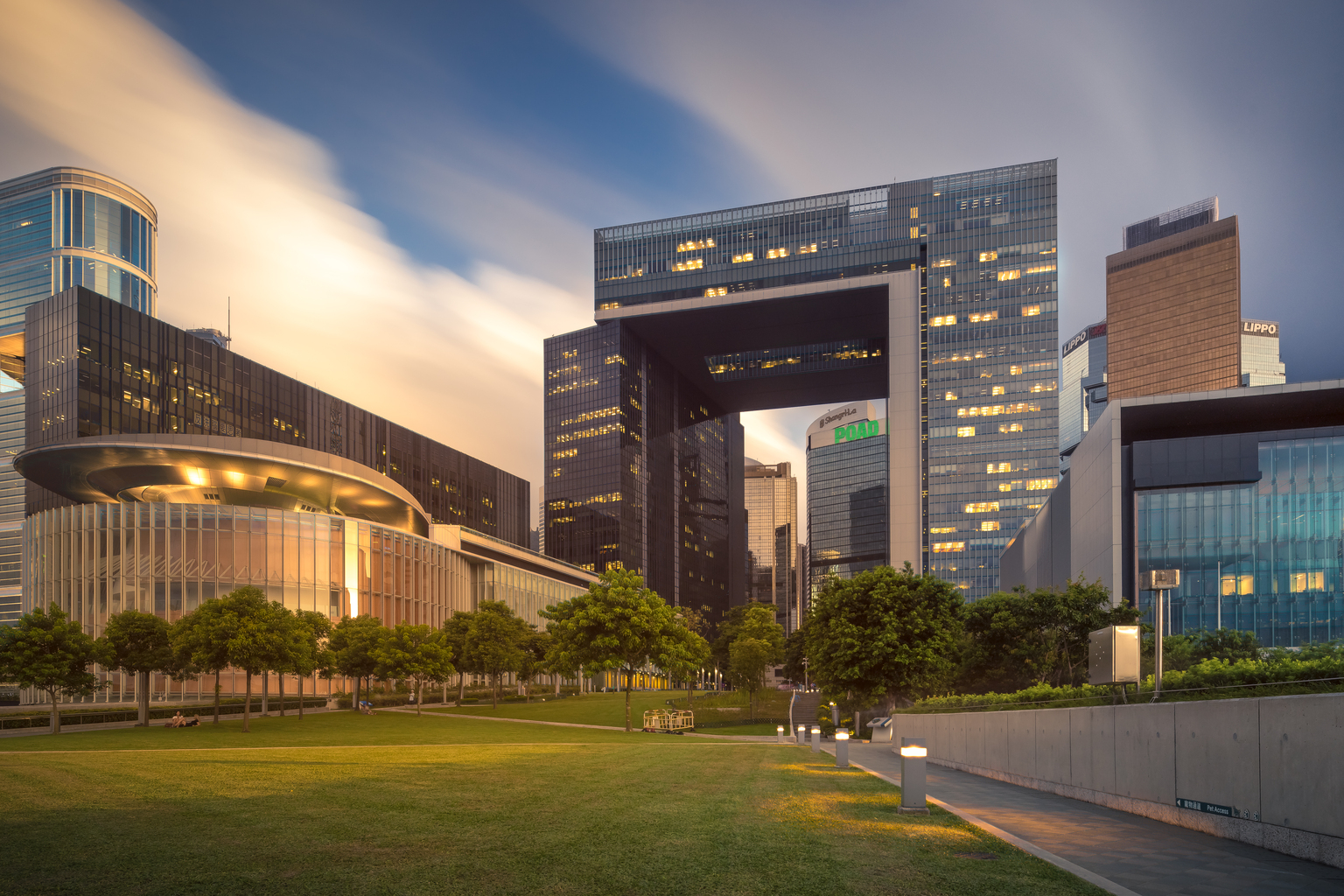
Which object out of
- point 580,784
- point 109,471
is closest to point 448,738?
point 580,784

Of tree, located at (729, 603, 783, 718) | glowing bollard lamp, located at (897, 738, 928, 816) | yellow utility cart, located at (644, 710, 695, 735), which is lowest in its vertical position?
tree, located at (729, 603, 783, 718)

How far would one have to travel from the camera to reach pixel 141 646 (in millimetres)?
50219

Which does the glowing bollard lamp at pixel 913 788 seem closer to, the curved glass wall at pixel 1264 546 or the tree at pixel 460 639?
the curved glass wall at pixel 1264 546

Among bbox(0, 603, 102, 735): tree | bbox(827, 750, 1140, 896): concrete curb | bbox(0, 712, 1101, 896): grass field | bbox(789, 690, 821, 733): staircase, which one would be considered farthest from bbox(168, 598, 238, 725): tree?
bbox(789, 690, 821, 733): staircase

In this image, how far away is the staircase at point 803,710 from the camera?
79938mm

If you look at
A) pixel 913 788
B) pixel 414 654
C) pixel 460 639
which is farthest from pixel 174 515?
pixel 913 788

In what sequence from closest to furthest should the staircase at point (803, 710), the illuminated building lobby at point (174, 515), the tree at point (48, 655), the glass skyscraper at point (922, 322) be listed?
the tree at point (48, 655) < the illuminated building lobby at point (174, 515) < the staircase at point (803, 710) < the glass skyscraper at point (922, 322)

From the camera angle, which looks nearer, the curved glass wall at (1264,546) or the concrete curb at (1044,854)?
the concrete curb at (1044,854)

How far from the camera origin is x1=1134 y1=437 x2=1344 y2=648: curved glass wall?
5403 cm

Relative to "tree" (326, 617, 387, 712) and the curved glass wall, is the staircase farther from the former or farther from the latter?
"tree" (326, 617, 387, 712)

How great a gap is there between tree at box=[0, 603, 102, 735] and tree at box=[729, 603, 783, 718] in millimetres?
55427

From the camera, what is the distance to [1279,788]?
37.5 ft

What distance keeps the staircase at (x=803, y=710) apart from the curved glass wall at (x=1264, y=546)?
32.5 meters

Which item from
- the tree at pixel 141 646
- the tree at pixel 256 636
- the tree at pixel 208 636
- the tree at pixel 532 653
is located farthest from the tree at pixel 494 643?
the tree at pixel 208 636
